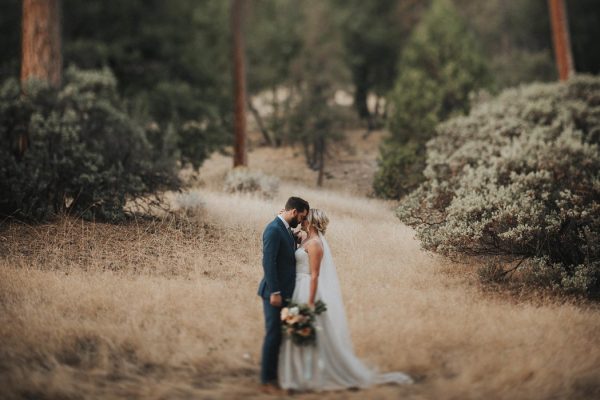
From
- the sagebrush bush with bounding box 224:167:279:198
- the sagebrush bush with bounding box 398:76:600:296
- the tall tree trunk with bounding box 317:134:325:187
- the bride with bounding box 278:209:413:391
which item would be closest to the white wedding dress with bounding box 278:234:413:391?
the bride with bounding box 278:209:413:391

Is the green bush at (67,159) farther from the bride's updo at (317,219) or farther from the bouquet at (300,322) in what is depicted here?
the bouquet at (300,322)

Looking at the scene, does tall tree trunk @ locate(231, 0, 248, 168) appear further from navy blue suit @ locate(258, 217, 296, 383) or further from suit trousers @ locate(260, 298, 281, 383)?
suit trousers @ locate(260, 298, 281, 383)

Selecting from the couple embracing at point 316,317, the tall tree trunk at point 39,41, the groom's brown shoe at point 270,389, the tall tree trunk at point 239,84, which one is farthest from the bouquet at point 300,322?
the tall tree trunk at point 239,84

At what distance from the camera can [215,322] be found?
7.30 meters

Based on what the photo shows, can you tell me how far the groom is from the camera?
18.8ft

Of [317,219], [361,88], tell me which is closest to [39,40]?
[317,219]

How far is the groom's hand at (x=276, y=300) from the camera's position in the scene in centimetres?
566

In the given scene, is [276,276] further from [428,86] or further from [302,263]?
[428,86]

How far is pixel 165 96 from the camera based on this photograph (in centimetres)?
2080

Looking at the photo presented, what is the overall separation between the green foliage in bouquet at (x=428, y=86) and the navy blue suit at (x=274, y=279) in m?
13.3

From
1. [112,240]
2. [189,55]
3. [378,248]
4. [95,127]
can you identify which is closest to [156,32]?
[189,55]

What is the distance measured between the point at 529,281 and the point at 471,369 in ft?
12.9

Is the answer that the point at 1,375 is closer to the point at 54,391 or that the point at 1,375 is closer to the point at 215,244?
the point at 54,391

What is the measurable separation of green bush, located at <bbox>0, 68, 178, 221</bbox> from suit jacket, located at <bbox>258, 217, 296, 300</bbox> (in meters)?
6.71
